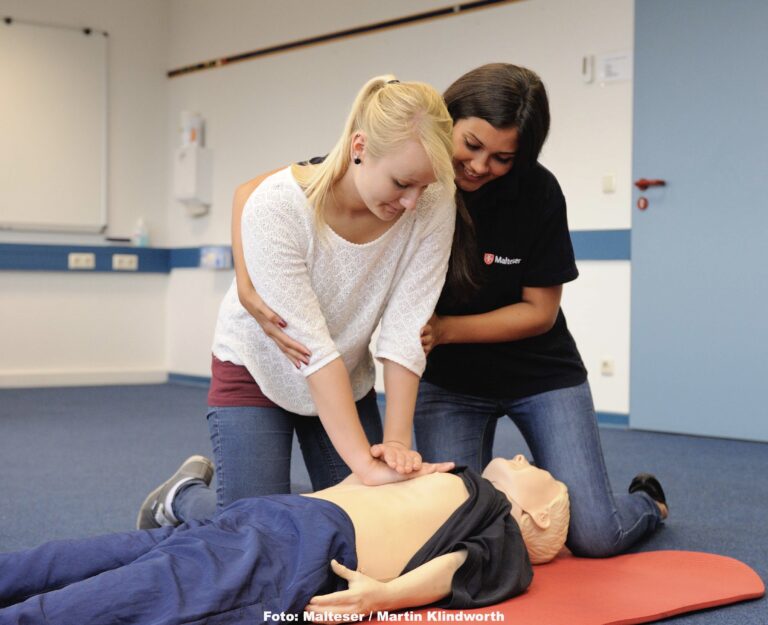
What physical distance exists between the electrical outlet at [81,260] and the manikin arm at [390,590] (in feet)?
16.4

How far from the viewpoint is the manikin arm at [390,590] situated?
1.56 meters

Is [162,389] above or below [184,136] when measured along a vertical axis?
below

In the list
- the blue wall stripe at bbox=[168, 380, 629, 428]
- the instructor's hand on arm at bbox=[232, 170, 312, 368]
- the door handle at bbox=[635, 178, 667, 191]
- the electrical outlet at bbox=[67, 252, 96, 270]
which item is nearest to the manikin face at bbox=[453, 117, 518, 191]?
the instructor's hand on arm at bbox=[232, 170, 312, 368]

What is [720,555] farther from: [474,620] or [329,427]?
[329,427]

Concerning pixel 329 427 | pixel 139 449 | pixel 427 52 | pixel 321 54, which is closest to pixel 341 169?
pixel 329 427

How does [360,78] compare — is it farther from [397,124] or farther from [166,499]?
[397,124]

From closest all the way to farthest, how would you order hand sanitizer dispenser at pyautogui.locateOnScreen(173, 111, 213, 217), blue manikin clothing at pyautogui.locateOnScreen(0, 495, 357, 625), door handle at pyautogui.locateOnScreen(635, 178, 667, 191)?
blue manikin clothing at pyautogui.locateOnScreen(0, 495, 357, 625)
door handle at pyautogui.locateOnScreen(635, 178, 667, 191)
hand sanitizer dispenser at pyautogui.locateOnScreen(173, 111, 213, 217)

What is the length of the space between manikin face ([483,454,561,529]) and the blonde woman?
23 cm

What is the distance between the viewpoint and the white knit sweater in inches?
71.2

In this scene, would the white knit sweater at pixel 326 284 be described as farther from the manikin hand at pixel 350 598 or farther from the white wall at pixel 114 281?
the white wall at pixel 114 281

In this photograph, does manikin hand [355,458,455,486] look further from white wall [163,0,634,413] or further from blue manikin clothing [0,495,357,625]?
white wall [163,0,634,413]

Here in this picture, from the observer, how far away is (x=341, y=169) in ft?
5.86

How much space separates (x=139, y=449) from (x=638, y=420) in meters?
2.20

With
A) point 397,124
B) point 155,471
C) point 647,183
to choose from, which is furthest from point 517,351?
point 647,183
